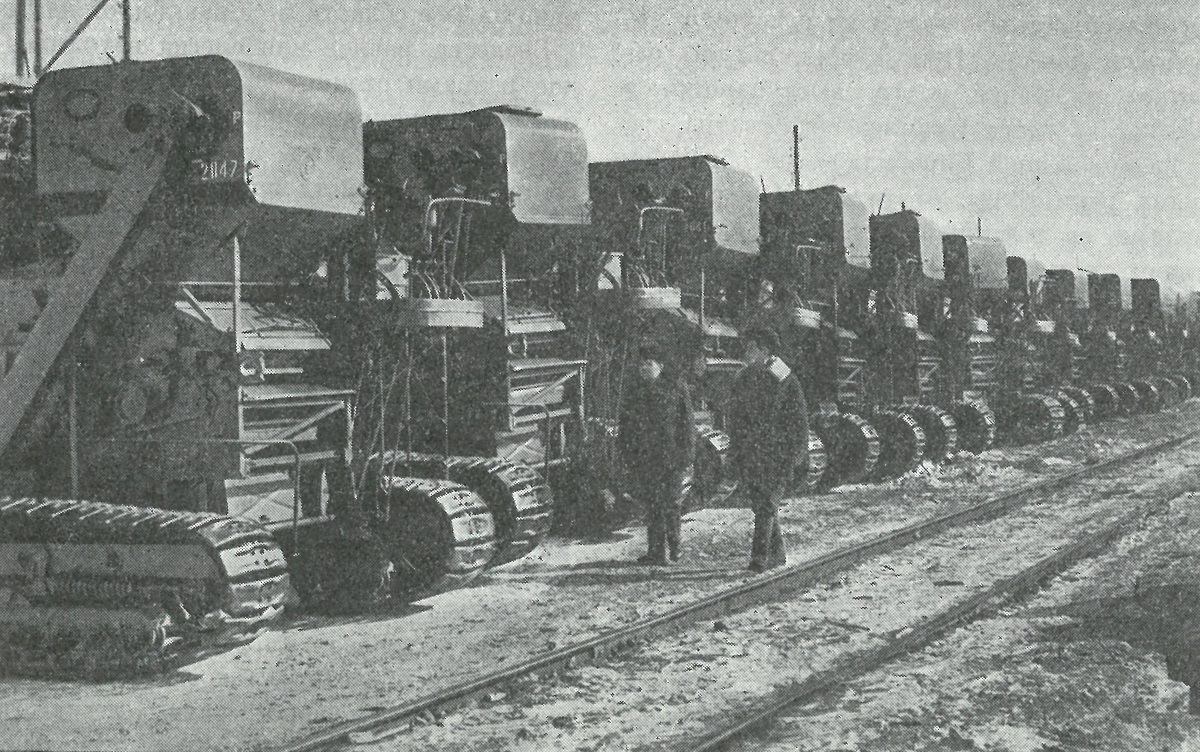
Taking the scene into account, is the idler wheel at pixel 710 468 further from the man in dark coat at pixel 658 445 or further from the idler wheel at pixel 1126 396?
the idler wheel at pixel 1126 396

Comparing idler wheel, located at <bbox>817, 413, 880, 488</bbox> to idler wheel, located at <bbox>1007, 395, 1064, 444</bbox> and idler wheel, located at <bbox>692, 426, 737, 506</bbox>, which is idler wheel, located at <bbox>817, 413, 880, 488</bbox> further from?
idler wheel, located at <bbox>1007, 395, 1064, 444</bbox>

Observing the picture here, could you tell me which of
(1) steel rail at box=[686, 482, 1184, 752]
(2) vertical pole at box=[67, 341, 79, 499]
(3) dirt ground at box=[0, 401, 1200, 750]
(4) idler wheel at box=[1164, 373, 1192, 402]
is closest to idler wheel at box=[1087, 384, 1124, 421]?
(4) idler wheel at box=[1164, 373, 1192, 402]

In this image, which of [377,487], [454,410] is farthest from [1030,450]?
[377,487]

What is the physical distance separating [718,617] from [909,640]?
1.45 meters

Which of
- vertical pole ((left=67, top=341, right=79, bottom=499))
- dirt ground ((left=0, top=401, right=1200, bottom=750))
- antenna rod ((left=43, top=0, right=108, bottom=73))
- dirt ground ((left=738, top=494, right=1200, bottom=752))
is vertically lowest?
dirt ground ((left=738, top=494, right=1200, bottom=752))

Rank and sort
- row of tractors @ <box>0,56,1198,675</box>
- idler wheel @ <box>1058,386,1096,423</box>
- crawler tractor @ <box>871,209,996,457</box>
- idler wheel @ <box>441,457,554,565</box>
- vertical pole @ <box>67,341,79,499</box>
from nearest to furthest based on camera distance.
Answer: row of tractors @ <box>0,56,1198,675</box>, vertical pole @ <box>67,341,79,499</box>, idler wheel @ <box>441,457,554,565</box>, crawler tractor @ <box>871,209,996,457</box>, idler wheel @ <box>1058,386,1096,423</box>

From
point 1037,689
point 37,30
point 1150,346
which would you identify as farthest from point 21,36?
point 1150,346

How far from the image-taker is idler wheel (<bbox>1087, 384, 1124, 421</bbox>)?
31.5 meters

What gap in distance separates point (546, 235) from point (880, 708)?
6572mm

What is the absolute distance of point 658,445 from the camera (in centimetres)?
1145

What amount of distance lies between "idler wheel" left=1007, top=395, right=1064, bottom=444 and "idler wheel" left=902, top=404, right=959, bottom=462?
577cm

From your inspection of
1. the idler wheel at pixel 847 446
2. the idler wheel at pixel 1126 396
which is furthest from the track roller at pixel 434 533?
the idler wheel at pixel 1126 396

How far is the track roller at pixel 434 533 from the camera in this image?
9547 mm

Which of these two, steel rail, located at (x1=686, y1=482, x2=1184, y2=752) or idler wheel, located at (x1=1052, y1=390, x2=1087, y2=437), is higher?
idler wheel, located at (x1=1052, y1=390, x2=1087, y2=437)
